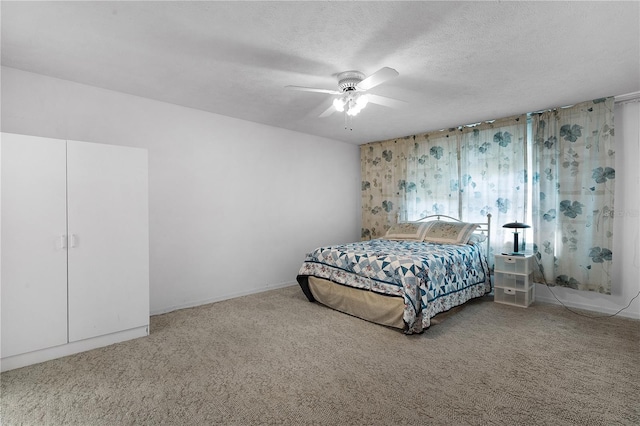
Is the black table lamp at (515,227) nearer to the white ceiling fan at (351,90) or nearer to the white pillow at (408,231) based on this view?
the white pillow at (408,231)

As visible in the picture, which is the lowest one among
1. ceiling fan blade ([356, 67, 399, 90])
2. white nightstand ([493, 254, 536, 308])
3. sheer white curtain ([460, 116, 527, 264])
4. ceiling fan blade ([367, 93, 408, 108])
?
white nightstand ([493, 254, 536, 308])

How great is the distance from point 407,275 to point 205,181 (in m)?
2.75

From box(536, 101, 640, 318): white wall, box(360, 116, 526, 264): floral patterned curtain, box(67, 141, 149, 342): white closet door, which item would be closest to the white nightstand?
box(360, 116, 526, 264): floral patterned curtain

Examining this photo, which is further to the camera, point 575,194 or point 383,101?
point 575,194

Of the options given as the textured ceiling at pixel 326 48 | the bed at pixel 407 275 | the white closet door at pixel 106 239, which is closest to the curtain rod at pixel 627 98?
the textured ceiling at pixel 326 48

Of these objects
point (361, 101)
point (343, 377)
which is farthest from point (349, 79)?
point (343, 377)

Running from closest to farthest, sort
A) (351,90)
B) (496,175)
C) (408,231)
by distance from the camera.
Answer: (351,90), (496,175), (408,231)

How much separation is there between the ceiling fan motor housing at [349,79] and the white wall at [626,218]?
3.17 metres

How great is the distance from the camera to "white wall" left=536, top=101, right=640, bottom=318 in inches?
138

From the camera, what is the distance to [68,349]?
2645mm

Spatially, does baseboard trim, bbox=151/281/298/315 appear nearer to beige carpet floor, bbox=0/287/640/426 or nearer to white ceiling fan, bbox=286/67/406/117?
beige carpet floor, bbox=0/287/640/426

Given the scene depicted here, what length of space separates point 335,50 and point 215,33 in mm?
900

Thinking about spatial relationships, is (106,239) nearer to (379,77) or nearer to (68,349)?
(68,349)

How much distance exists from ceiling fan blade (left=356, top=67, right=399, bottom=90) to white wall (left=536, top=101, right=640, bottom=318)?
123 inches
